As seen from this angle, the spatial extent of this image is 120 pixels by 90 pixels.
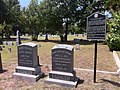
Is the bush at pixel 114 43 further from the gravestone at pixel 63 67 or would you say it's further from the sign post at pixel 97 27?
the gravestone at pixel 63 67

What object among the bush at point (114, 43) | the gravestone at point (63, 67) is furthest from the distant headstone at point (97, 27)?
the bush at point (114, 43)

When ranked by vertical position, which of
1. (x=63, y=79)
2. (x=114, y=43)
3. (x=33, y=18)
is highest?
(x=33, y=18)

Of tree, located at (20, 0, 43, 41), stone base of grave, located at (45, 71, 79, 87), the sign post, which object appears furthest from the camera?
tree, located at (20, 0, 43, 41)

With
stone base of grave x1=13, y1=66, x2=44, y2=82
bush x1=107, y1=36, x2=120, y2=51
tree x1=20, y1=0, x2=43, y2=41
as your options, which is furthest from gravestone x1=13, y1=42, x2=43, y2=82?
tree x1=20, y1=0, x2=43, y2=41

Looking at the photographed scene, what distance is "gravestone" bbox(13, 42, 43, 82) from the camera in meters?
8.63

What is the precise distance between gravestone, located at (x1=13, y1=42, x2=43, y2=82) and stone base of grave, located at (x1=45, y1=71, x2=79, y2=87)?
28.2 inches

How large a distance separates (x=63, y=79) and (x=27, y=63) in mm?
1719

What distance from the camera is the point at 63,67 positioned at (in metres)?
8.03

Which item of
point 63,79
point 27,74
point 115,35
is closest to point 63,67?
point 63,79

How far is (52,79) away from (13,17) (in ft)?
138

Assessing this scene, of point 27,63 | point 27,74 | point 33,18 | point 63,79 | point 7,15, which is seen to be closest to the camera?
point 63,79

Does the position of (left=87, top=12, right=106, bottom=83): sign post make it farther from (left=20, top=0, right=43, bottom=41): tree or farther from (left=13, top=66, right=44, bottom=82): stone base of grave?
(left=20, top=0, right=43, bottom=41): tree

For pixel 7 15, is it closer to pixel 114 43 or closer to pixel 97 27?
pixel 114 43

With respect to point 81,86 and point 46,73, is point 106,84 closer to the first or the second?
point 81,86
